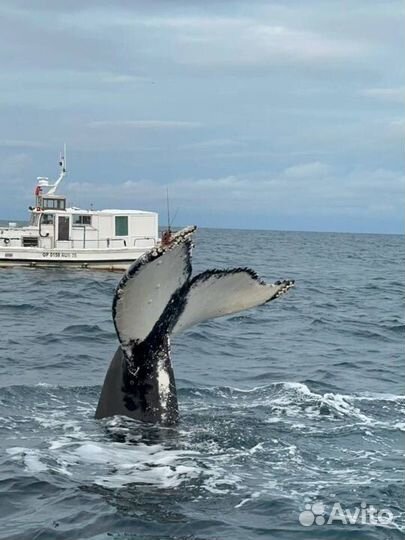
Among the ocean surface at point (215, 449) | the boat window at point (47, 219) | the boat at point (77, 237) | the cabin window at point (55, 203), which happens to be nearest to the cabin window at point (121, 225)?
the boat at point (77, 237)

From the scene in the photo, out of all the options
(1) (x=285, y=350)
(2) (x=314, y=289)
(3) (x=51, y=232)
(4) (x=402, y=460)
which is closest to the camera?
(4) (x=402, y=460)

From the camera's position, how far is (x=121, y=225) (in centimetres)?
3641

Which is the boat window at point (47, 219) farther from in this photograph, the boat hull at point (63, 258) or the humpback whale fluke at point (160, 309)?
the humpback whale fluke at point (160, 309)

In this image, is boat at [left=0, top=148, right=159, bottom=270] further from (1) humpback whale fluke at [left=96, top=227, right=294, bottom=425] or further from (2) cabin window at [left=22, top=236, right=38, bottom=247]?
(1) humpback whale fluke at [left=96, top=227, right=294, bottom=425]

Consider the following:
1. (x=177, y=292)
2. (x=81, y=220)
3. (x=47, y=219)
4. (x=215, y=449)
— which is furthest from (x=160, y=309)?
(x=47, y=219)

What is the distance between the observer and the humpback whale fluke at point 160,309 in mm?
→ 6926

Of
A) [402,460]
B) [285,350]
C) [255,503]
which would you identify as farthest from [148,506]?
[285,350]

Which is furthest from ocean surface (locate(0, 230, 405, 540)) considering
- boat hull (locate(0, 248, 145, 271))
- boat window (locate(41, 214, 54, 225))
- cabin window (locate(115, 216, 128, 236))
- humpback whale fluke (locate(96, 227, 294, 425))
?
boat window (locate(41, 214, 54, 225))

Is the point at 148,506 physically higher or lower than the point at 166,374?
lower

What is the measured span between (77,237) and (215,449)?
29.1 m

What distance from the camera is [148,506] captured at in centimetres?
655

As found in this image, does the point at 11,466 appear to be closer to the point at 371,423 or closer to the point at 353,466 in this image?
the point at 353,466

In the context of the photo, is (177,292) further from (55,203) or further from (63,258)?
(55,203)

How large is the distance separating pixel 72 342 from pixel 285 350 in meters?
4.00
